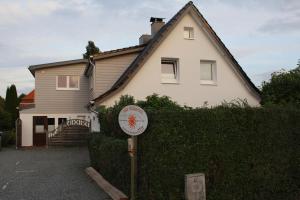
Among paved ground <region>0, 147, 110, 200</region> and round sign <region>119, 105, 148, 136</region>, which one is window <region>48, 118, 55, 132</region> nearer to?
paved ground <region>0, 147, 110, 200</region>

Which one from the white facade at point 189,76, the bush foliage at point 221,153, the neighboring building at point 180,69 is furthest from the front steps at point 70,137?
the bush foliage at point 221,153

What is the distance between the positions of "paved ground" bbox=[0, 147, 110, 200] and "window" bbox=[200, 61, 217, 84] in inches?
292

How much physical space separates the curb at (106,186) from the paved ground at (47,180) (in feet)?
0.50

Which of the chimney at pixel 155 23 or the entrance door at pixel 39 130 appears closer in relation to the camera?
the chimney at pixel 155 23

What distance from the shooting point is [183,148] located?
9539 millimetres

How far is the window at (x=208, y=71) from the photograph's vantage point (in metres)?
22.0

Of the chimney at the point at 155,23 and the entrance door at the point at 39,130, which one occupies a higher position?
the chimney at the point at 155,23

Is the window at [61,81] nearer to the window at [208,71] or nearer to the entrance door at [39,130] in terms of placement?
the entrance door at [39,130]

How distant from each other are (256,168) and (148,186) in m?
2.83

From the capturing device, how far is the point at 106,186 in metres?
12.2

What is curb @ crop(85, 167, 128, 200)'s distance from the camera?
1066cm

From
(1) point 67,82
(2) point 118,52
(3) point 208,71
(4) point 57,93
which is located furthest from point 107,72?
(4) point 57,93

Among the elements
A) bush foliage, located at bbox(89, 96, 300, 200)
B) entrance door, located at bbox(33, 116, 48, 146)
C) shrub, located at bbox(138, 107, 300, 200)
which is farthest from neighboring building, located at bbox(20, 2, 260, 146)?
shrub, located at bbox(138, 107, 300, 200)

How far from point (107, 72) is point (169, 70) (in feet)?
12.6
